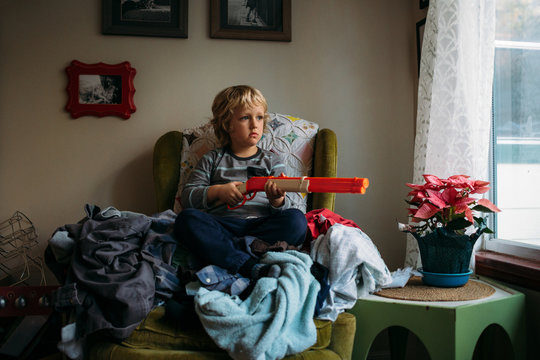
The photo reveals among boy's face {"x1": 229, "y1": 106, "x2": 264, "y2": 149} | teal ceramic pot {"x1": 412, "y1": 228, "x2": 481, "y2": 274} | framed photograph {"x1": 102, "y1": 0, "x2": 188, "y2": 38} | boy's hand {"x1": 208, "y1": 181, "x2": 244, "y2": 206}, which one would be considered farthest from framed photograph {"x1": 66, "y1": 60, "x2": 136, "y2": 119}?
teal ceramic pot {"x1": 412, "y1": 228, "x2": 481, "y2": 274}

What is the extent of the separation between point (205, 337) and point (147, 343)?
0.14 m

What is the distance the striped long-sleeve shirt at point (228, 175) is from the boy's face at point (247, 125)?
0.26ft

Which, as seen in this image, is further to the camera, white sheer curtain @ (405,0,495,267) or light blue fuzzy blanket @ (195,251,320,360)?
white sheer curtain @ (405,0,495,267)

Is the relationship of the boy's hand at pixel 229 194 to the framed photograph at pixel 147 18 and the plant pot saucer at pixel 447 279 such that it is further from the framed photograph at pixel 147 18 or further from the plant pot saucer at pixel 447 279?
the framed photograph at pixel 147 18

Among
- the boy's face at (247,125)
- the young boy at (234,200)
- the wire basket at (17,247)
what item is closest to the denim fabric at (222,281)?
the young boy at (234,200)

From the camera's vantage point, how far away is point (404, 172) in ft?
6.72

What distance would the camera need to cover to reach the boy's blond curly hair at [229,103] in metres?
1.64

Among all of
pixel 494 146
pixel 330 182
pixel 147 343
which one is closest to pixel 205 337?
pixel 147 343

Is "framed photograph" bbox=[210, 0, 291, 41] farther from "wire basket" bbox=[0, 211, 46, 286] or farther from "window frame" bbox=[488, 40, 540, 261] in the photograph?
"wire basket" bbox=[0, 211, 46, 286]

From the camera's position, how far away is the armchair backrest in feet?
5.76

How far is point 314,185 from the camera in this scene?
46.4 inches

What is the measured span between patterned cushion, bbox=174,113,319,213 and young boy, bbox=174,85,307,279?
2.7 inches

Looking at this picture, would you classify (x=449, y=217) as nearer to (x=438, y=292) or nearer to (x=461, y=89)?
(x=438, y=292)

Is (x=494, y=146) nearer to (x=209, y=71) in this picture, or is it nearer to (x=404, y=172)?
(x=404, y=172)
